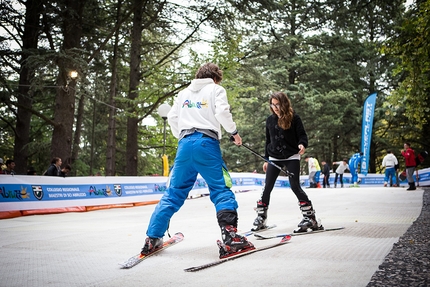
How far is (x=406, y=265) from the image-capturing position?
120 inches

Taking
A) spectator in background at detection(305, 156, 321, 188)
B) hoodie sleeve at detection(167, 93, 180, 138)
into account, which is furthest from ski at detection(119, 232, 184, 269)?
spectator in background at detection(305, 156, 321, 188)

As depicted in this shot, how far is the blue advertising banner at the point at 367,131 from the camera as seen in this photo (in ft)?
83.2

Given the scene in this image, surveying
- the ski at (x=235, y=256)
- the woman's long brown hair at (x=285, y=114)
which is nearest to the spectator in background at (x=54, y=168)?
the woman's long brown hair at (x=285, y=114)

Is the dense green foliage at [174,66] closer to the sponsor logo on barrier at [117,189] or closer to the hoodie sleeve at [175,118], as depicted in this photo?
the sponsor logo on barrier at [117,189]

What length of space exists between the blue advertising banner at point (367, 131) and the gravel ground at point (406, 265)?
21964 millimetres

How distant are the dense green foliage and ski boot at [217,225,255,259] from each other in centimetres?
687

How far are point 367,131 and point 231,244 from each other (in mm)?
23797

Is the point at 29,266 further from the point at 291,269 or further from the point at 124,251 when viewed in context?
the point at 291,269

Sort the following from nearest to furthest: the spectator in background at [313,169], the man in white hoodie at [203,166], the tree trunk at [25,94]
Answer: the man in white hoodie at [203,166] < the tree trunk at [25,94] < the spectator in background at [313,169]

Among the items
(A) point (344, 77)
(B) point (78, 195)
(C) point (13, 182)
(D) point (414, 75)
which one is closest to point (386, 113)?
(A) point (344, 77)

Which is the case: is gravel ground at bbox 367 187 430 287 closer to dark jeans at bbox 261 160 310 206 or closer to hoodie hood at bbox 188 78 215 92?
dark jeans at bbox 261 160 310 206

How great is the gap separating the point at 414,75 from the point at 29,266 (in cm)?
1253

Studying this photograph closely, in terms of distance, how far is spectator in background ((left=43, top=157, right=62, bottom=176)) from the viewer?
1272 cm

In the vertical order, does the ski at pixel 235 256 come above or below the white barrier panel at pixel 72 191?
below
